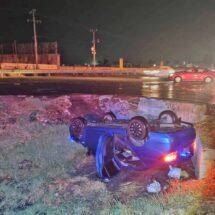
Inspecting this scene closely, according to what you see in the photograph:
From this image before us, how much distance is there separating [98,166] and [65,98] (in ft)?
21.5

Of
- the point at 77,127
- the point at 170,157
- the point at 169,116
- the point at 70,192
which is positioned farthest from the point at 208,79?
the point at 70,192

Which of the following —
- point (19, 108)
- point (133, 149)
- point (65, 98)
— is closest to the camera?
point (133, 149)

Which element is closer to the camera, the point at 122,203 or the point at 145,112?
the point at 122,203

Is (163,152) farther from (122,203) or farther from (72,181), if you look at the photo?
(72,181)

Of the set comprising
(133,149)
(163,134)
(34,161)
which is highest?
(163,134)

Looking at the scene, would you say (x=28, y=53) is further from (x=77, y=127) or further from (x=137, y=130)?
(x=137, y=130)

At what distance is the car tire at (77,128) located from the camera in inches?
294

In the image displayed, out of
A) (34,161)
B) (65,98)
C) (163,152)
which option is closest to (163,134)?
(163,152)

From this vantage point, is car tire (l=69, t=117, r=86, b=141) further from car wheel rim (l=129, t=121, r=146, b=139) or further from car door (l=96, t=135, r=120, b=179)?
car wheel rim (l=129, t=121, r=146, b=139)

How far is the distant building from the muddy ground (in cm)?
4490

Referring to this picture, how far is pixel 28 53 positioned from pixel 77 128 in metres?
52.2

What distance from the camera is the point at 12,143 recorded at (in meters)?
9.07

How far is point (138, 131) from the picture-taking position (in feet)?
19.6

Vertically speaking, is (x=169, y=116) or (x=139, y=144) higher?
(x=169, y=116)
